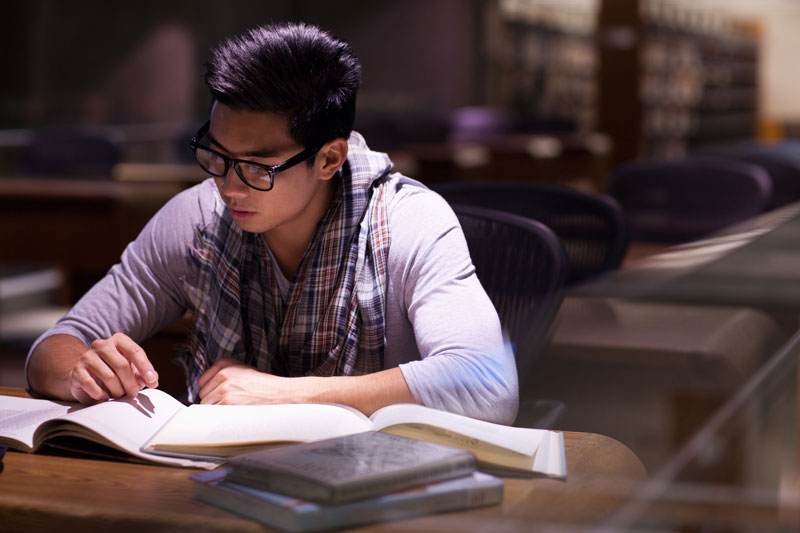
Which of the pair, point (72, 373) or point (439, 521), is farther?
point (72, 373)

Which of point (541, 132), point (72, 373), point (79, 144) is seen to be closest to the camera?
point (72, 373)

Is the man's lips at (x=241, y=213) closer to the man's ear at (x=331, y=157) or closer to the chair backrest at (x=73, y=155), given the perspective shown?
the man's ear at (x=331, y=157)

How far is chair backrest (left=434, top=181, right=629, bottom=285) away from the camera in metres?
2.02

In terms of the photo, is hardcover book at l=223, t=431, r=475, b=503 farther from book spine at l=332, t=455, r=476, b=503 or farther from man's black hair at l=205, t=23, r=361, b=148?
man's black hair at l=205, t=23, r=361, b=148

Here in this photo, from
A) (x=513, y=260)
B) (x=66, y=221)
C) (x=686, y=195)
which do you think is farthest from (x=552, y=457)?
(x=66, y=221)

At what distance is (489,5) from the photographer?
9922 mm

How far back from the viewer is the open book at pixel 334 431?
0.91m

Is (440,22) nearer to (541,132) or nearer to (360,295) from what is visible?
(541,132)

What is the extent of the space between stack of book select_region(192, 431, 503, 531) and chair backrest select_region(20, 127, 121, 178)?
3786 millimetres

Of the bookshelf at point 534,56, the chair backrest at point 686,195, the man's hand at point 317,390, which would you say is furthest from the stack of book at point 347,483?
the bookshelf at point 534,56

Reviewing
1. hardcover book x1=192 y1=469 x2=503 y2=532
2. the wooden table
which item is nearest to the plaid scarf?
the wooden table

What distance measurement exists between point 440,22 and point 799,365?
9517 mm

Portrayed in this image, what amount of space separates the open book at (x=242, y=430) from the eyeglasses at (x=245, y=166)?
0.98 ft

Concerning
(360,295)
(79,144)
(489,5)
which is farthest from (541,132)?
(360,295)
